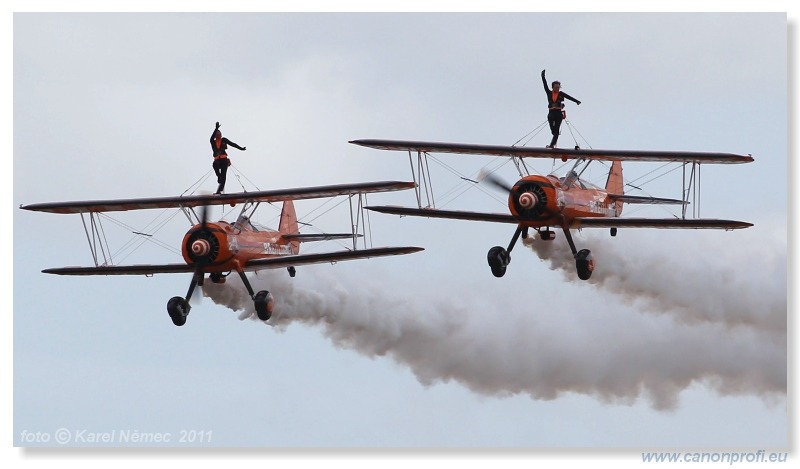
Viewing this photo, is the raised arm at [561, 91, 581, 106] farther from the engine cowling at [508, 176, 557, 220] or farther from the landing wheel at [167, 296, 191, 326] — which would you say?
the landing wheel at [167, 296, 191, 326]

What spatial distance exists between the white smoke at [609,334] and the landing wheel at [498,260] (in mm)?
4276

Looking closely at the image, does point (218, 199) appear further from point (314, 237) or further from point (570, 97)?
point (570, 97)

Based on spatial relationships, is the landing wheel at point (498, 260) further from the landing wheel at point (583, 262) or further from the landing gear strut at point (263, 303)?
the landing gear strut at point (263, 303)

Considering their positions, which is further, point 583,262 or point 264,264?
point 264,264

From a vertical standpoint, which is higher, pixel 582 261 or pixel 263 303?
pixel 582 261

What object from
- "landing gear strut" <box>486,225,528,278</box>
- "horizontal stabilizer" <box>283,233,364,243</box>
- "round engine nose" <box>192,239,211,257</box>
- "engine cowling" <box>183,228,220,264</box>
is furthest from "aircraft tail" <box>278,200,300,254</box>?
"landing gear strut" <box>486,225,528,278</box>

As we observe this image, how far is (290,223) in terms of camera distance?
66.9 m

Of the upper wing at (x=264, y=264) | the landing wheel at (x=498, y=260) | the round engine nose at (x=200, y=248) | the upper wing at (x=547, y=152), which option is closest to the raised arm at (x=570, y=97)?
the upper wing at (x=547, y=152)

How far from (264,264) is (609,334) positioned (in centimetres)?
844

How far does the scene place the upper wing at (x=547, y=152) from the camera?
63.2m

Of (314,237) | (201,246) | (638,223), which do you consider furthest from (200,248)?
(638,223)

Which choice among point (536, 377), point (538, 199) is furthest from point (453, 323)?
point (538, 199)

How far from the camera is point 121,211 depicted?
216 feet
